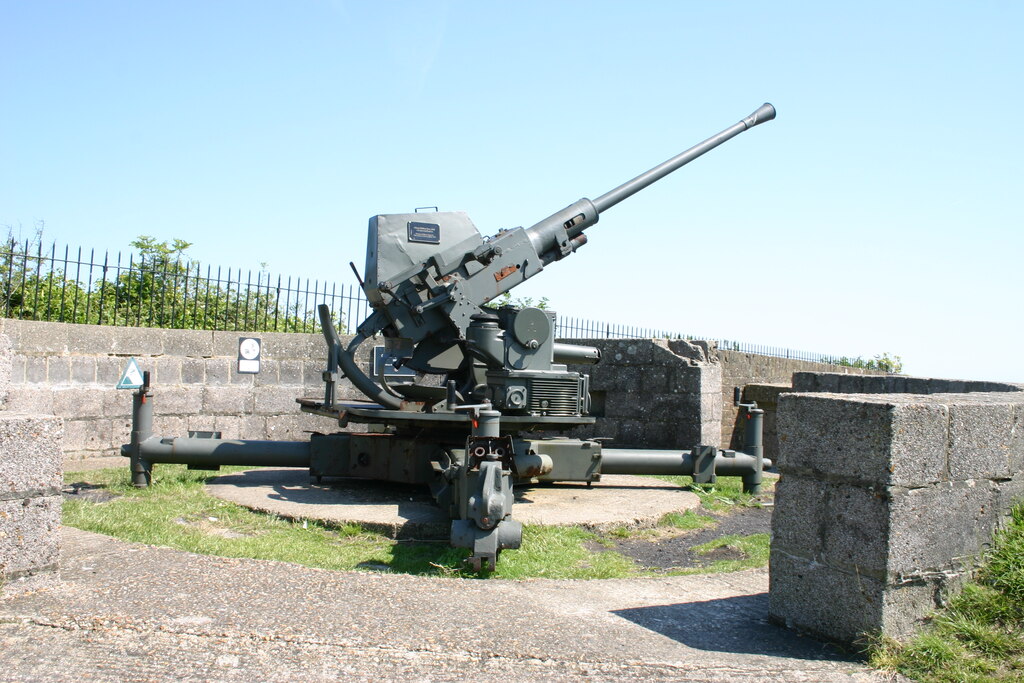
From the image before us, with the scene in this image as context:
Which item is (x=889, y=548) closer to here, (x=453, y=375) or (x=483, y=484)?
(x=483, y=484)

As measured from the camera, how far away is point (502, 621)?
3439 mm

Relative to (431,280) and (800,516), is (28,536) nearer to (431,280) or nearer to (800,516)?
(800,516)

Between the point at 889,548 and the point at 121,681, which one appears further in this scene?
the point at 889,548

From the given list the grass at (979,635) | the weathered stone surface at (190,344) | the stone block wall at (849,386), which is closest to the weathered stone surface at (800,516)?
the grass at (979,635)

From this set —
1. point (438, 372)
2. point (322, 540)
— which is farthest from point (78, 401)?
point (322, 540)

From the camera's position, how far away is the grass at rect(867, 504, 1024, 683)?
307 centimetres

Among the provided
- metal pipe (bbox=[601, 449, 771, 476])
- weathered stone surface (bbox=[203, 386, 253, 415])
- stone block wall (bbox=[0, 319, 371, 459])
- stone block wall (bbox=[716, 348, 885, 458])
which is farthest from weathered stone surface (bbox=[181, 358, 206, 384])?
stone block wall (bbox=[716, 348, 885, 458])

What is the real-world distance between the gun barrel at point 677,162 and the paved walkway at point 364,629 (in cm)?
516

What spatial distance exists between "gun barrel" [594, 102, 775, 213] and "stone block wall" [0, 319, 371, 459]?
3.29 meters

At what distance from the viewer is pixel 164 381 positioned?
868 cm

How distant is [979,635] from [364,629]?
236 centimetres

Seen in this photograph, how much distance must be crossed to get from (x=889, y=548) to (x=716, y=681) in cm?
88

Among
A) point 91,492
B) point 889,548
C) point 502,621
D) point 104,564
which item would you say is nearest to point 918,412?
point 889,548

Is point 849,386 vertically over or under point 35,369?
over
